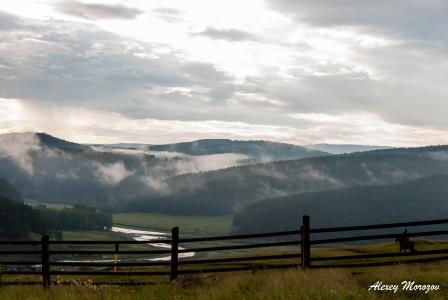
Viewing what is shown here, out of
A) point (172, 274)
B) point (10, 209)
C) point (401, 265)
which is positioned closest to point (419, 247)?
point (401, 265)

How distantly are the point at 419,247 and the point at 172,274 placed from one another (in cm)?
3006

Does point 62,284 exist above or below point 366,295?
below

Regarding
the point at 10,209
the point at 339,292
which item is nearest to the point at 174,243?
the point at 339,292

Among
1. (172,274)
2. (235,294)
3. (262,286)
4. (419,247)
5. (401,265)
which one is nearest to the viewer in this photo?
(235,294)

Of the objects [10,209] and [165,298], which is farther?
[10,209]

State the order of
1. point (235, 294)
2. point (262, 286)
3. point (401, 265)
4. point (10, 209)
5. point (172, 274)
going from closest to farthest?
point (235, 294) → point (262, 286) → point (401, 265) → point (172, 274) → point (10, 209)

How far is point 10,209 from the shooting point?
19925 centimetres

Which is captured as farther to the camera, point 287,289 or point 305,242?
point 305,242

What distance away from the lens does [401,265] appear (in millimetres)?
20078

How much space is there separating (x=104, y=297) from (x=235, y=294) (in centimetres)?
385

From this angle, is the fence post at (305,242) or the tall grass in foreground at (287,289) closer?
the tall grass in foreground at (287,289)

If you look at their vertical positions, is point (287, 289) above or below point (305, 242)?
below

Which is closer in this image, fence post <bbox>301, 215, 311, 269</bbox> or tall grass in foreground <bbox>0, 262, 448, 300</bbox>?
tall grass in foreground <bbox>0, 262, 448, 300</bbox>

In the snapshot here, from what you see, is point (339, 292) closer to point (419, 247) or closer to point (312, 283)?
point (312, 283)
